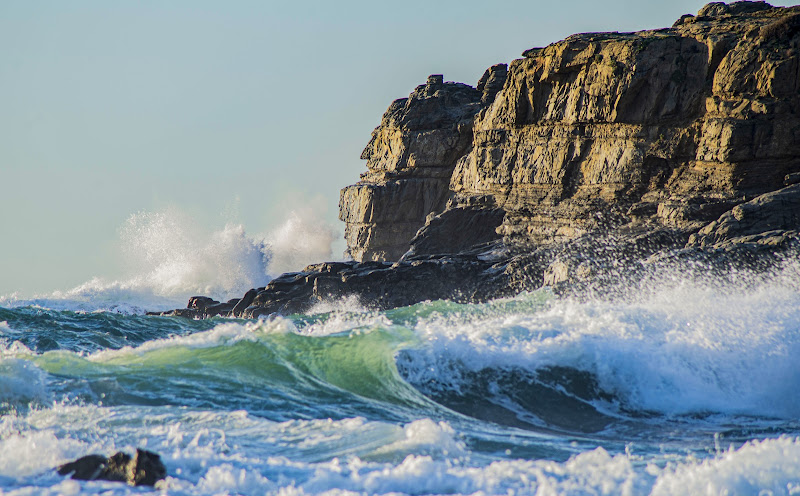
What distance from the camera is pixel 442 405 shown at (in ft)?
33.7

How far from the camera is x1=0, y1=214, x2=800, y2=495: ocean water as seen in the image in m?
6.48

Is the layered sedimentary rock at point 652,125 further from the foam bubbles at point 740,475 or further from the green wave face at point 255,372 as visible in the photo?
the foam bubbles at point 740,475

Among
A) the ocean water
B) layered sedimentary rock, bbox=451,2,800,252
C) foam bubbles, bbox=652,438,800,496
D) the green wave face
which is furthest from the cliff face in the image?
foam bubbles, bbox=652,438,800,496

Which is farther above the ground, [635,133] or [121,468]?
[635,133]

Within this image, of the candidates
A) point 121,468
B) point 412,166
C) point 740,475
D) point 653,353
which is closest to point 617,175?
point 412,166

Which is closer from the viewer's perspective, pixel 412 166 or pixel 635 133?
pixel 635 133

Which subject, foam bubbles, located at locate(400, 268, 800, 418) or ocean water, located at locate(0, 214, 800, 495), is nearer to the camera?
ocean water, located at locate(0, 214, 800, 495)

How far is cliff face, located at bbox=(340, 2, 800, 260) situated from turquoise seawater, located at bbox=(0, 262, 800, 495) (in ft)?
46.8

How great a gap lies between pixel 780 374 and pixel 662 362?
1754mm

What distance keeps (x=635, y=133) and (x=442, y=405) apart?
24089 millimetres

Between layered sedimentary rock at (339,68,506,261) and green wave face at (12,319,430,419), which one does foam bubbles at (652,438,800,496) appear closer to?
green wave face at (12,319,430,419)

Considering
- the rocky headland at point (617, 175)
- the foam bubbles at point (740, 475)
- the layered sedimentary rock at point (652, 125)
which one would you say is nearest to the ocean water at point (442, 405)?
the foam bubbles at point (740, 475)

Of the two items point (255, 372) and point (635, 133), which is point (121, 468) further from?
point (635, 133)

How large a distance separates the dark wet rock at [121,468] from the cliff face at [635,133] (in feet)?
77.5
